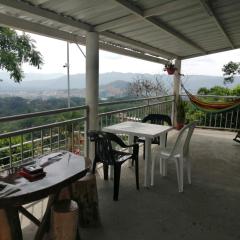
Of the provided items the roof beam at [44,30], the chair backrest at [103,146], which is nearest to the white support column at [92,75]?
the roof beam at [44,30]

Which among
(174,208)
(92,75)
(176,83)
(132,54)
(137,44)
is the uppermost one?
(137,44)

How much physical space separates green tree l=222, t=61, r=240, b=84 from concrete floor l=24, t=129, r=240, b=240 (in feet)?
21.2

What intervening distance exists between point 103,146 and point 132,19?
169 centimetres

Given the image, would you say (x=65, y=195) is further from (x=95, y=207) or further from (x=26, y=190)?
(x=26, y=190)

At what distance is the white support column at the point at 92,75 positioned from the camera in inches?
139

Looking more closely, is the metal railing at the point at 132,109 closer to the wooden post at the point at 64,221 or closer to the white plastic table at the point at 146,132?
the white plastic table at the point at 146,132

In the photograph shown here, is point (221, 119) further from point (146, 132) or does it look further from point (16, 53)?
point (16, 53)

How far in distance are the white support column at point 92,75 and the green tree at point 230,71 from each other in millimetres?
7434

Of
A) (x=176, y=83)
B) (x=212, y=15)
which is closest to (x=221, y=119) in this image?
(x=176, y=83)

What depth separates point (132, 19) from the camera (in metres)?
3.33

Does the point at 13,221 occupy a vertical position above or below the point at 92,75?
below

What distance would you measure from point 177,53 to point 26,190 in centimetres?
586

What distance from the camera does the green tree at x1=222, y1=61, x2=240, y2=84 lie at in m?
9.59

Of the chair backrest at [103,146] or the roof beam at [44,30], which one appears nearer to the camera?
the roof beam at [44,30]
